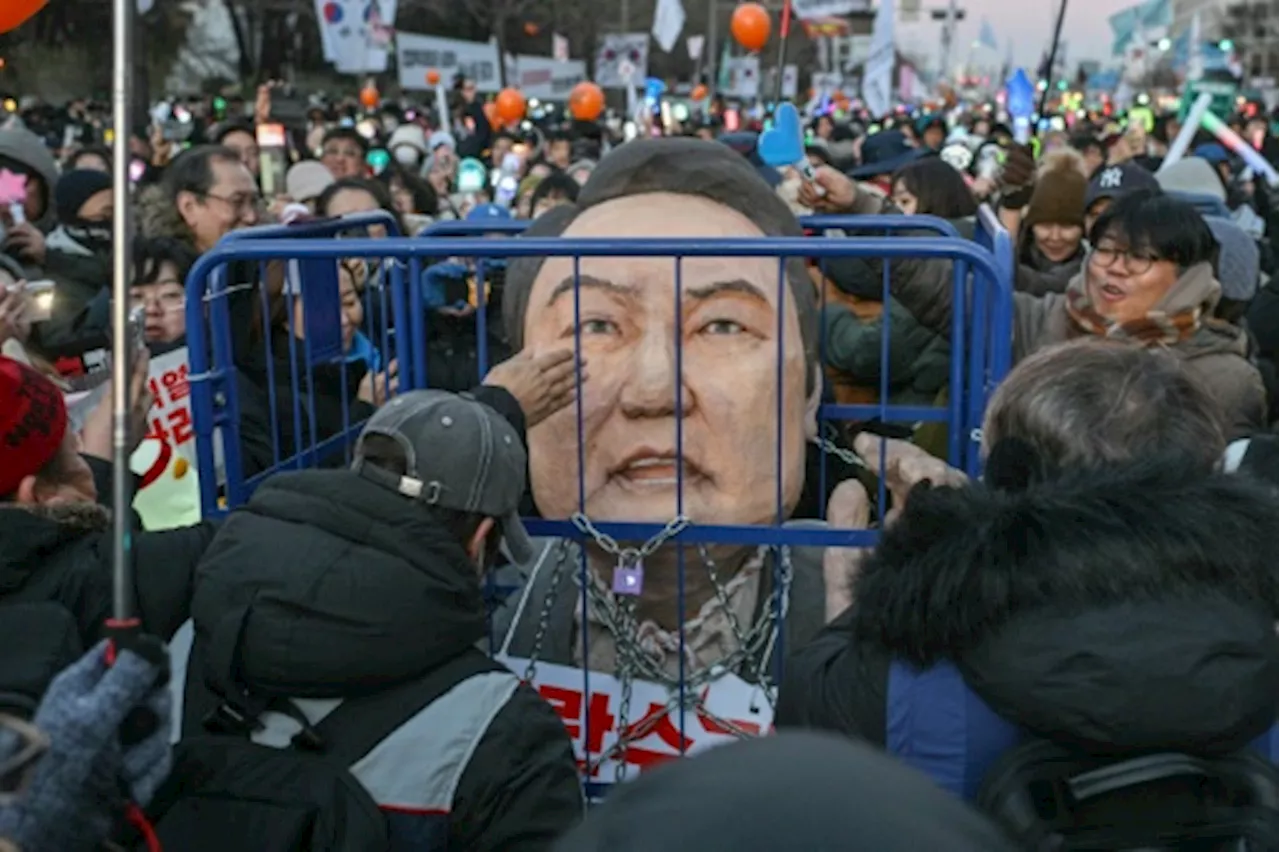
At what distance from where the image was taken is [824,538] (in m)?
2.72

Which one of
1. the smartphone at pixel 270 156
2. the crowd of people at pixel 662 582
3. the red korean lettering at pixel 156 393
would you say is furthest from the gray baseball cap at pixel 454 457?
the smartphone at pixel 270 156

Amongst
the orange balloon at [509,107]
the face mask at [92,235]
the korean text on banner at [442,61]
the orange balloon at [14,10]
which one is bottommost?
the face mask at [92,235]

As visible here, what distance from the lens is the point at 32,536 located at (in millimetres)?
2043

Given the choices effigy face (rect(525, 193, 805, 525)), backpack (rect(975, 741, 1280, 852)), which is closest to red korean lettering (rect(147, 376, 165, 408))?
effigy face (rect(525, 193, 805, 525))

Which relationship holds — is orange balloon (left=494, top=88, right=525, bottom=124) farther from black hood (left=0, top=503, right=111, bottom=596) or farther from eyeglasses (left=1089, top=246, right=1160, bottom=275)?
black hood (left=0, top=503, right=111, bottom=596)

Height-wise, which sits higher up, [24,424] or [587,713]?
[24,424]

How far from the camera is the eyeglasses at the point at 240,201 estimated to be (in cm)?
508

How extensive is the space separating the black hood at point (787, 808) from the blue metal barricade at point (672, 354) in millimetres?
1731

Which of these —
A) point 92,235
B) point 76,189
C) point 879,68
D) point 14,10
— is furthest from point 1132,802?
point 879,68

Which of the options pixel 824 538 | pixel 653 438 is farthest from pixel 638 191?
pixel 824 538

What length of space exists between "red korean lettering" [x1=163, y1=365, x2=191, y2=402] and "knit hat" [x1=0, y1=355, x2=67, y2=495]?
3.73 feet

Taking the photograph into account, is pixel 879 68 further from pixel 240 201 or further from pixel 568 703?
pixel 568 703

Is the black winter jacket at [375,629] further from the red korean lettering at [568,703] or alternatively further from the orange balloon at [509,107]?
the orange balloon at [509,107]

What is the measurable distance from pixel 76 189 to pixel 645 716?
4.32m
